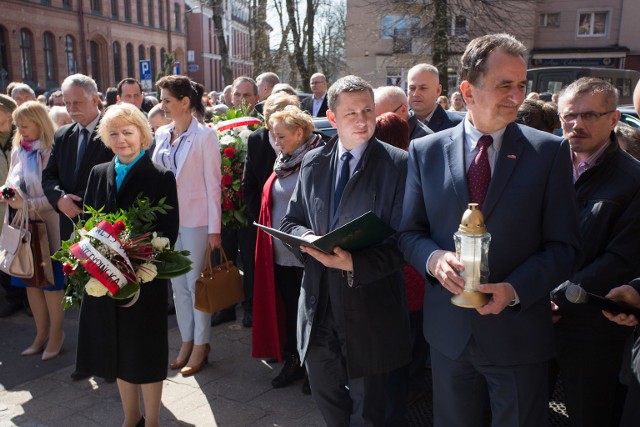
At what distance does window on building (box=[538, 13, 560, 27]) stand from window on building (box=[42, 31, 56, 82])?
1278 inches

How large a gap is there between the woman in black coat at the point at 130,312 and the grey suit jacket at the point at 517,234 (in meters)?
1.92

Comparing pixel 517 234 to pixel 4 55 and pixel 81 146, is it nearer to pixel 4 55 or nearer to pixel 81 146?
pixel 81 146

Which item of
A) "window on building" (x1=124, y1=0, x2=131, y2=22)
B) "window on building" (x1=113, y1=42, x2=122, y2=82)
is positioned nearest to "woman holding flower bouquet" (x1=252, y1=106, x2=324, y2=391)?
"window on building" (x1=113, y1=42, x2=122, y2=82)

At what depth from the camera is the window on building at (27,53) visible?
125ft

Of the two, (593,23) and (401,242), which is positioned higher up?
(593,23)

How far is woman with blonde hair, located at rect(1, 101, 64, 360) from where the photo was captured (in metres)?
5.07

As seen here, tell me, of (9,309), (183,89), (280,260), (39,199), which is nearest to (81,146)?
(39,199)

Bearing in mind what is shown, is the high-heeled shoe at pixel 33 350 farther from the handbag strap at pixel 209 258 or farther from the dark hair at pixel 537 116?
the dark hair at pixel 537 116

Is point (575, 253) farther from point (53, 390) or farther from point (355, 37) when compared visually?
point (355, 37)

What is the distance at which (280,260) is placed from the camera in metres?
4.31

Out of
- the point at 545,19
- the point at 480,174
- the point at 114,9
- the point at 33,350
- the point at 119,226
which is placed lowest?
the point at 33,350

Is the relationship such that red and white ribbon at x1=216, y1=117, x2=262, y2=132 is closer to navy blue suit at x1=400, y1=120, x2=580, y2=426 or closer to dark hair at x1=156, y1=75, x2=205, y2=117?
dark hair at x1=156, y1=75, x2=205, y2=117

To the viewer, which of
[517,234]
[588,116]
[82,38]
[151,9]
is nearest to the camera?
[517,234]

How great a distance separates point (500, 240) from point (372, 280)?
29.8 inches
